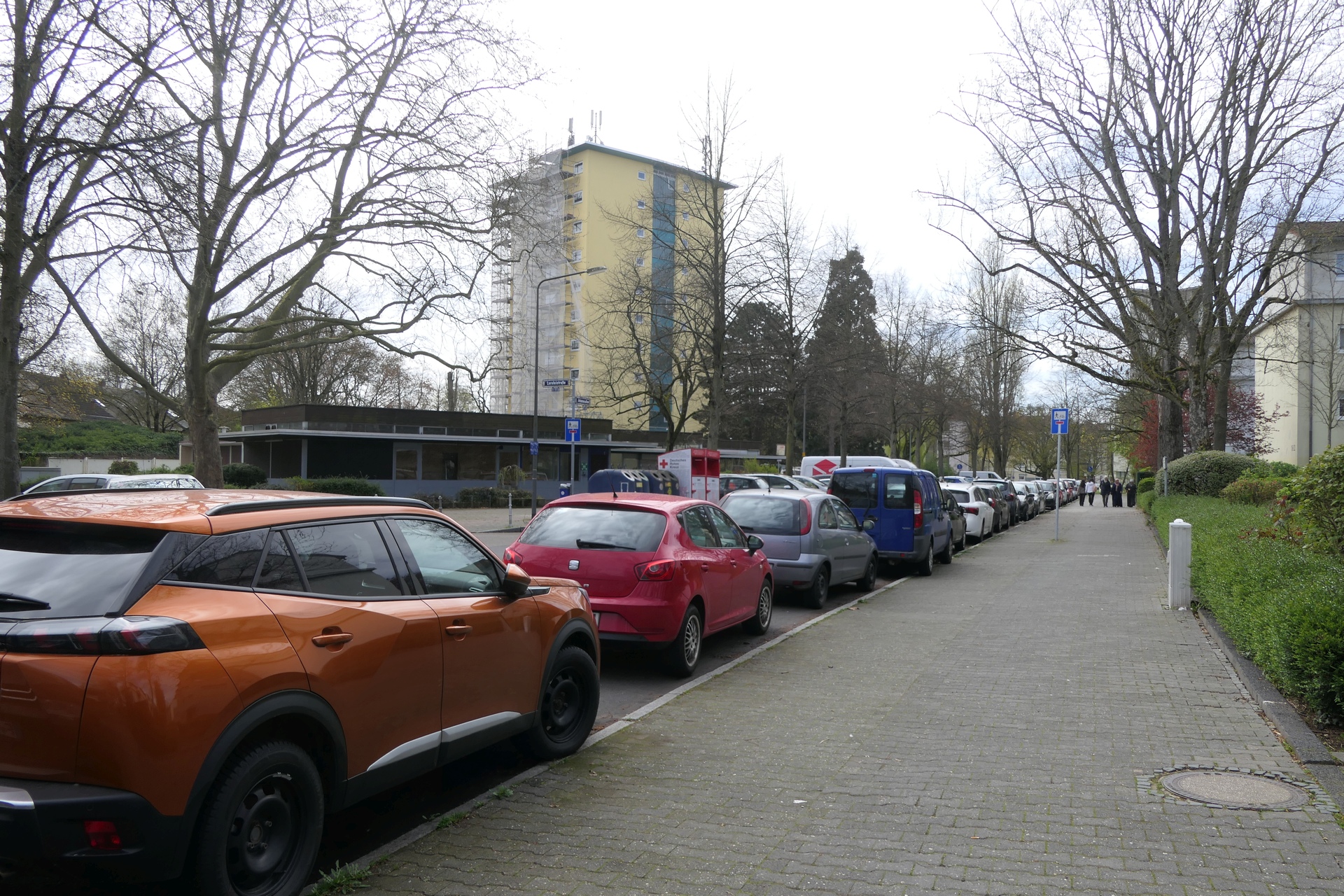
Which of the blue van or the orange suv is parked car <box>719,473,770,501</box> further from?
the orange suv

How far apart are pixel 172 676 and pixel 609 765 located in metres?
3.09

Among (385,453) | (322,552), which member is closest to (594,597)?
(322,552)

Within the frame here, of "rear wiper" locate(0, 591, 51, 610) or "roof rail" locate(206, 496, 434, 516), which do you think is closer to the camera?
"rear wiper" locate(0, 591, 51, 610)

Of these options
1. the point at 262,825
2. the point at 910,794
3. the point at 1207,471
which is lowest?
the point at 910,794

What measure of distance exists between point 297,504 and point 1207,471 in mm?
25202

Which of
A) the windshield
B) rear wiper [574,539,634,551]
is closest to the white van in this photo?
rear wiper [574,539,634,551]

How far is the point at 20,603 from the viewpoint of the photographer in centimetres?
336

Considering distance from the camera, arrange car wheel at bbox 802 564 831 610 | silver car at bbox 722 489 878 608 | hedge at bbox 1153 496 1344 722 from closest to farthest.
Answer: hedge at bbox 1153 496 1344 722 < silver car at bbox 722 489 878 608 < car wheel at bbox 802 564 831 610

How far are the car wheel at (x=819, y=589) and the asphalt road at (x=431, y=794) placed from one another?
134 inches

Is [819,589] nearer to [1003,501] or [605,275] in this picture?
[1003,501]

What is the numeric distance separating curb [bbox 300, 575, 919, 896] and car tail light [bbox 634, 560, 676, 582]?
91cm

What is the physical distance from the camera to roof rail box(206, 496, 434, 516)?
3.92m

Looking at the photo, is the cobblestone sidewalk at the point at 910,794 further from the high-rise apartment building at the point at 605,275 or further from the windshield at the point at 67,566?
the high-rise apartment building at the point at 605,275

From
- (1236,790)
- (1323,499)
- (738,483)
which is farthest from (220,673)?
(738,483)
